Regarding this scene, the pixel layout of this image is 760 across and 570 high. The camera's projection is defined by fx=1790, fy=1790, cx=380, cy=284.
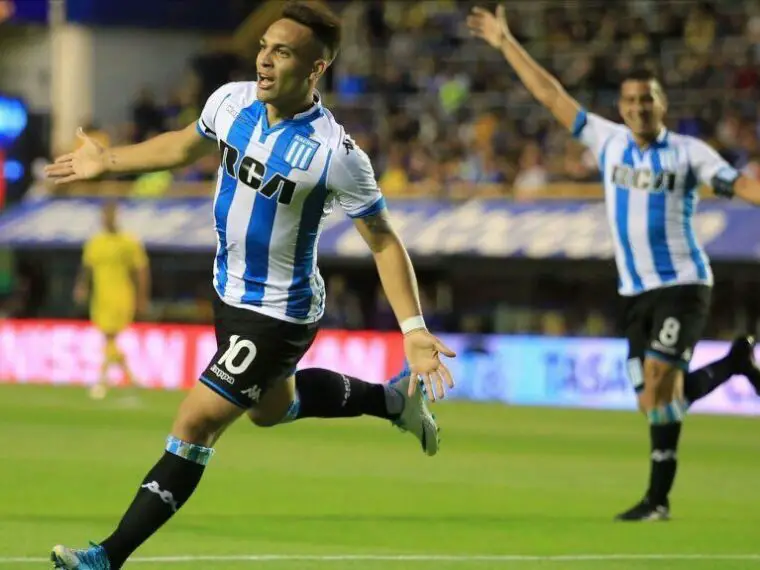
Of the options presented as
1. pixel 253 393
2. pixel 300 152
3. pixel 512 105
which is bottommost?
pixel 253 393

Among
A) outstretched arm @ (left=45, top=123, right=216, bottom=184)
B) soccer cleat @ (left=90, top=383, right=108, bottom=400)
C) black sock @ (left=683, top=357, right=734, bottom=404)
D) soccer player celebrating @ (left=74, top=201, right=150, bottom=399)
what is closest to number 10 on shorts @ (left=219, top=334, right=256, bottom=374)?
outstretched arm @ (left=45, top=123, right=216, bottom=184)

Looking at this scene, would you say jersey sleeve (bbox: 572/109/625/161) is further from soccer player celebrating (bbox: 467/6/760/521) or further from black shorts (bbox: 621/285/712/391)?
black shorts (bbox: 621/285/712/391)

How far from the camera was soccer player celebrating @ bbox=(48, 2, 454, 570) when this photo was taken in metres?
7.34

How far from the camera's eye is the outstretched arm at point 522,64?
10883 millimetres

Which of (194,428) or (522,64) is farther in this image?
(522,64)

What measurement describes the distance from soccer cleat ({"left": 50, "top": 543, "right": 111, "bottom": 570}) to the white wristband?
1.50 metres

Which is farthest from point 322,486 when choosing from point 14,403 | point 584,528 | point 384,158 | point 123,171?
point 384,158

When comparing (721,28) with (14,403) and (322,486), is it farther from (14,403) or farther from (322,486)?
(322,486)

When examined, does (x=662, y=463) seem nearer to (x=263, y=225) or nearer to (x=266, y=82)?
(x=263, y=225)

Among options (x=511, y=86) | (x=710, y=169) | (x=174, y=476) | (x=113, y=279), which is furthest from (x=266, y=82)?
(x=511, y=86)

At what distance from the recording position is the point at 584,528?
10.3 m

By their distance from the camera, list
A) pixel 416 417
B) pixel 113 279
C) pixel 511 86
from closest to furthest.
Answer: pixel 416 417
pixel 113 279
pixel 511 86

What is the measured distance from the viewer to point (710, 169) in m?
10.8

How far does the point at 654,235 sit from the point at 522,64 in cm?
132
